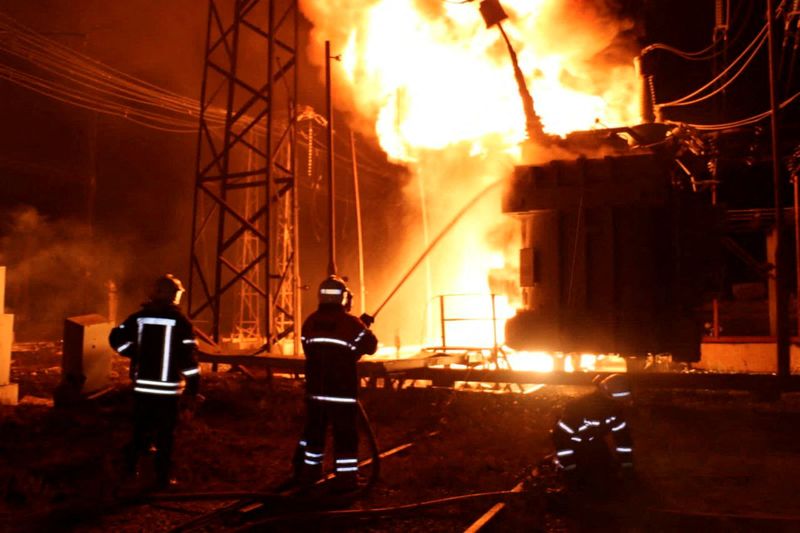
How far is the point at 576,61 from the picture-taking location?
47.0ft

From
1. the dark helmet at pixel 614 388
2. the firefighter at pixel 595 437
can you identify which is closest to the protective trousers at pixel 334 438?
the firefighter at pixel 595 437

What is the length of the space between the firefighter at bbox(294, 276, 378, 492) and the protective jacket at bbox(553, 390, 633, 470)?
1.96 m

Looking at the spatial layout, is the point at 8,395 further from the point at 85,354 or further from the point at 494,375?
the point at 494,375

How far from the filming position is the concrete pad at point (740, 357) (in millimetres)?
18234

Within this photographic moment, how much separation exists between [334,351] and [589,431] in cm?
253

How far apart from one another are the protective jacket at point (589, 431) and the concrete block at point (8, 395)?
A: 843 cm

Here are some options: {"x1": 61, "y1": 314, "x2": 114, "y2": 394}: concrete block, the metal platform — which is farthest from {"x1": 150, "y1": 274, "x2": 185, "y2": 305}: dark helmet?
the metal platform

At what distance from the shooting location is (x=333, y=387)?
6324mm

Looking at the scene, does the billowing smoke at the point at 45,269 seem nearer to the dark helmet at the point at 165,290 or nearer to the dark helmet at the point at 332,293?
the dark helmet at the point at 165,290

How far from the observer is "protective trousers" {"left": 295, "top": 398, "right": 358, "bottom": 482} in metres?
6.20

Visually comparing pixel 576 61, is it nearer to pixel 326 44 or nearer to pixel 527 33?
pixel 527 33

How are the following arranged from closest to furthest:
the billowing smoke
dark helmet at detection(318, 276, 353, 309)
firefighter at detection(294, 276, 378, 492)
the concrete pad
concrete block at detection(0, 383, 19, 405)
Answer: firefighter at detection(294, 276, 378, 492) < dark helmet at detection(318, 276, 353, 309) < concrete block at detection(0, 383, 19, 405) < the concrete pad < the billowing smoke

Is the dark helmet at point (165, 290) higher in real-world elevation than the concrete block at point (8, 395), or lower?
higher

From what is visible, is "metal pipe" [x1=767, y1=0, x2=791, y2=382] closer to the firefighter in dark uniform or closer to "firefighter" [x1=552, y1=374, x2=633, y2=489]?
"firefighter" [x1=552, y1=374, x2=633, y2=489]
